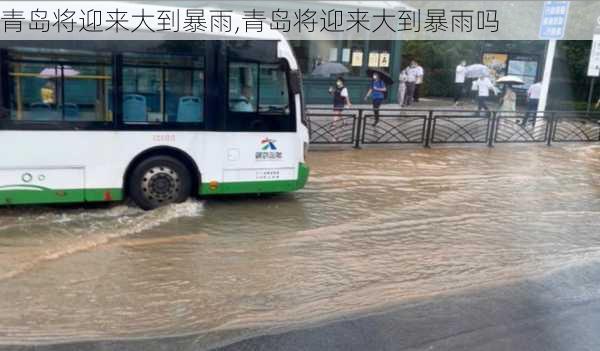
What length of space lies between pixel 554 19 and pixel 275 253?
1435 centimetres

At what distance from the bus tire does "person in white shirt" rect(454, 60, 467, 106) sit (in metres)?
17.4

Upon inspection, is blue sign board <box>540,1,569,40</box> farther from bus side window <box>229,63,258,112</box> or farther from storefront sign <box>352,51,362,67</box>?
bus side window <box>229,63,258,112</box>

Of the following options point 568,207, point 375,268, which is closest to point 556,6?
point 568,207

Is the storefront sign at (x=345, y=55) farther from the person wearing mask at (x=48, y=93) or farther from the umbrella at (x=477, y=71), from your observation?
the person wearing mask at (x=48, y=93)

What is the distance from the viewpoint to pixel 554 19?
17.3 meters

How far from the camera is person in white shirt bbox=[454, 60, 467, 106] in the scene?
2306 cm

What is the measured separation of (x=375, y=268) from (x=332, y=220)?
1802 millimetres

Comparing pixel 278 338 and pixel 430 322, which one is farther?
pixel 430 322

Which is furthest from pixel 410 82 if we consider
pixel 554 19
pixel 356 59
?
pixel 554 19

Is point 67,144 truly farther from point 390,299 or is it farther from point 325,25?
point 325,25

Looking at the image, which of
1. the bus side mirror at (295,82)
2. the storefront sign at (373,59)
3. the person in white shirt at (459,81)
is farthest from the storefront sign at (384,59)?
the bus side mirror at (295,82)

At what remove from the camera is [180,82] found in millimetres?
7805

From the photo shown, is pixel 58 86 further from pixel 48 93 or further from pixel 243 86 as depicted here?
pixel 243 86

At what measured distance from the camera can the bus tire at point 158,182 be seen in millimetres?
7719
